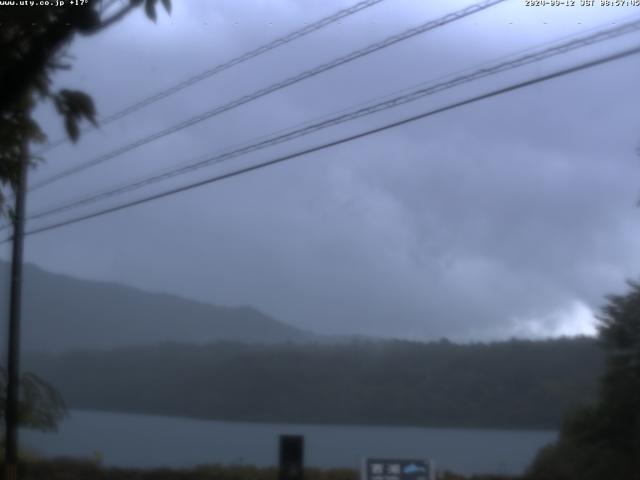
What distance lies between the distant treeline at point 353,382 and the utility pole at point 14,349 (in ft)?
19.9

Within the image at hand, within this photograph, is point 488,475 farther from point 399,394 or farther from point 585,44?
point 585,44

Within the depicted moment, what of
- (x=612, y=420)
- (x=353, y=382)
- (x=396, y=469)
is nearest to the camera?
(x=396, y=469)

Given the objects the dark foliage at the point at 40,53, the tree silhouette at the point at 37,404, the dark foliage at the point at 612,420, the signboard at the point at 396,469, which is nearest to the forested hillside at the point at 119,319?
the tree silhouette at the point at 37,404

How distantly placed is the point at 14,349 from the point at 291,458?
A: 7.27m

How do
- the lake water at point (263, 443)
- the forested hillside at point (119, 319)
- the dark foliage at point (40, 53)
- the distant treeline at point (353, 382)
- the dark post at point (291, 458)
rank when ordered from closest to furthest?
the dark foliage at point (40, 53) < the dark post at point (291, 458) < the distant treeline at point (353, 382) < the lake water at point (263, 443) < the forested hillside at point (119, 319)

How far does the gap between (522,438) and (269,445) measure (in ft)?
21.9

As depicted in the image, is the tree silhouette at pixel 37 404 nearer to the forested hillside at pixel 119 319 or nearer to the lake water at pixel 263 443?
the lake water at pixel 263 443

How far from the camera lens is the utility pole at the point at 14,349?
1992 cm

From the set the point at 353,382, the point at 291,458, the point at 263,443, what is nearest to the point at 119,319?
the point at 263,443

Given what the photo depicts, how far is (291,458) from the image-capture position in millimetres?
16344

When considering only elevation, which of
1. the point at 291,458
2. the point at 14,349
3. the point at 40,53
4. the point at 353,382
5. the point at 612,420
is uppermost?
the point at 40,53

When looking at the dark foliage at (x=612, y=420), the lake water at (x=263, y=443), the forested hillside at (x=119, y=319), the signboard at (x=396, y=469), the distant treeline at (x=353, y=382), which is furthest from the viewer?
the forested hillside at (x=119, y=319)

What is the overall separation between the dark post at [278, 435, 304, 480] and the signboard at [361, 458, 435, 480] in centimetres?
162

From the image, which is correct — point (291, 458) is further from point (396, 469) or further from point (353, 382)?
point (353, 382)
